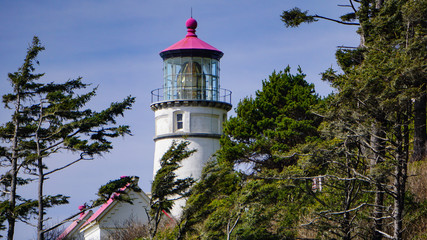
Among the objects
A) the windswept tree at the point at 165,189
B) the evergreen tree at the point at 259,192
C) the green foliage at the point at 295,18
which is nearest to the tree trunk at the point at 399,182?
the evergreen tree at the point at 259,192

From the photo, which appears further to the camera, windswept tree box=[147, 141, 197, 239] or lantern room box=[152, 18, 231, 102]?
lantern room box=[152, 18, 231, 102]

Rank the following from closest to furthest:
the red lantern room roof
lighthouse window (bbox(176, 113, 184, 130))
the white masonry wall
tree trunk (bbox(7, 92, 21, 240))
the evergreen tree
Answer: the evergreen tree → tree trunk (bbox(7, 92, 21, 240)) → the white masonry wall → the red lantern room roof → lighthouse window (bbox(176, 113, 184, 130))

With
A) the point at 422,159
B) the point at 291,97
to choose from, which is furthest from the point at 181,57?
the point at 422,159

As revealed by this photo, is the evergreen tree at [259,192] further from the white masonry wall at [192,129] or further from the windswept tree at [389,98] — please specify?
the white masonry wall at [192,129]

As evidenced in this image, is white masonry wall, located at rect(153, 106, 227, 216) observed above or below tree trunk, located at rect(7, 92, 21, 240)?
above

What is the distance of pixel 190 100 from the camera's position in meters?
35.3

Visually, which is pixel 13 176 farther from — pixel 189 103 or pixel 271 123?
pixel 189 103

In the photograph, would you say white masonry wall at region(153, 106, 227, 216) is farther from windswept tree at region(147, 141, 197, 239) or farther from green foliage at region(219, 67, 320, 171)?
windswept tree at region(147, 141, 197, 239)

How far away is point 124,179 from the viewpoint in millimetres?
21219

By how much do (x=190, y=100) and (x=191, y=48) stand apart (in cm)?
265

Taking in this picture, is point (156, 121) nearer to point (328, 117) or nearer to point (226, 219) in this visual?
point (226, 219)

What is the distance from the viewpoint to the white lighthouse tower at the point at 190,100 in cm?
3528

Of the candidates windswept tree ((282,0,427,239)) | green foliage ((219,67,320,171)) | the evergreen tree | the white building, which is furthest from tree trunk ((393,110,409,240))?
the white building

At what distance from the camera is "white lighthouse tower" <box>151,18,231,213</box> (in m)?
35.3
